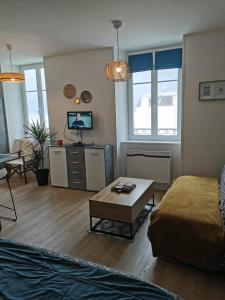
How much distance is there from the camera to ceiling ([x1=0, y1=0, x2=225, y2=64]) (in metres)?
2.38

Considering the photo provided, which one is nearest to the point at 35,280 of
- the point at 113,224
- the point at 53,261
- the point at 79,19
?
the point at 53,261

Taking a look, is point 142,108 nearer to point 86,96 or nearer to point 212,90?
point 86,96

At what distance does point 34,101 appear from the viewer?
5.64 m

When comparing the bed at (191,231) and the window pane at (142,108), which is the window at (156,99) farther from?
the bed at (191,231)

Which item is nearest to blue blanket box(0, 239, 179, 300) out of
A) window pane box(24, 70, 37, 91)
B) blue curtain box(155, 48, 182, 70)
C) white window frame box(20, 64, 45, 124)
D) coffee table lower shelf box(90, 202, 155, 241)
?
coffee table lower shelf box(90, 202, 155, 241)

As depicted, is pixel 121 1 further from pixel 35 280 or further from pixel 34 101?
pixel 34 101

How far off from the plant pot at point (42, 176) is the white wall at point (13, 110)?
133 centimetres

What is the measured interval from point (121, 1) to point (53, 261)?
2.31 metres

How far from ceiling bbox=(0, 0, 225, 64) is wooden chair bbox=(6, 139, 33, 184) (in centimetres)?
200

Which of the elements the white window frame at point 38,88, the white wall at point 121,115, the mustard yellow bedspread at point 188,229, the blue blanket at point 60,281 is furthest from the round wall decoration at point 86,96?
the blue blanket at point 60,281

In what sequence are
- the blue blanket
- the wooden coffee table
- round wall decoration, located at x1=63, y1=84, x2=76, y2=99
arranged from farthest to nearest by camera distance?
1. round wall decoration, located at x1=63, y1=84, x2=76, y2=99
2. the wooden coffee table
3. the blue blanket

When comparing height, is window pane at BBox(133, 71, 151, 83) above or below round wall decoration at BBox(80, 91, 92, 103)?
above

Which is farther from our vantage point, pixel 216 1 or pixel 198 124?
pixel 198 124

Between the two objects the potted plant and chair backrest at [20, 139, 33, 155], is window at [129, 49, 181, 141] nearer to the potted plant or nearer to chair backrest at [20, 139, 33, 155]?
the potted plant
